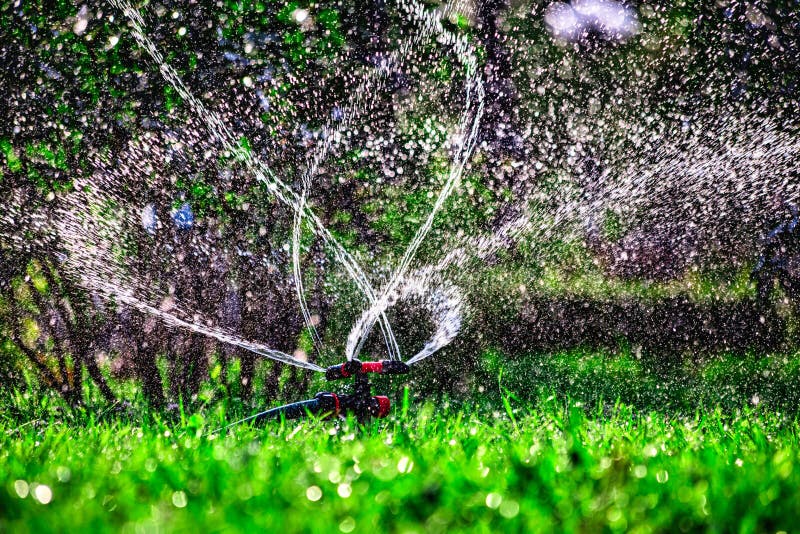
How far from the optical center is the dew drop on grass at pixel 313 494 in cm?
105

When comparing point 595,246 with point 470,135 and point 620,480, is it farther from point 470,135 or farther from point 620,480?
point 620,480

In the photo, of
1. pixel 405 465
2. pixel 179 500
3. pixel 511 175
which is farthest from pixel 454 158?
pixel 179 500

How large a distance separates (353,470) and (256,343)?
3.08m

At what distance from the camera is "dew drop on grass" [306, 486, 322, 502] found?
1053 millimetres

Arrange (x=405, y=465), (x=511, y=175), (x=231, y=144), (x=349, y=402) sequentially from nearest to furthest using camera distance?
(x=405, y=465) < (x=349, y=402) < (x=231, y=144) < (x=511, y=175)

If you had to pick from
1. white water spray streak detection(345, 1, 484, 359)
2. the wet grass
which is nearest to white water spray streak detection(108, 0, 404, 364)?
white water spray streak detection(345, 1, 484, 359)

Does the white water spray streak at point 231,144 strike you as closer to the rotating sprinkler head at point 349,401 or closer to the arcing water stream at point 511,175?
the arcing water stream at point 511,175

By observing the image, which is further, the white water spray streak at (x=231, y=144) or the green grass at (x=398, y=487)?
the white water spray streak at (x=231, y=144)

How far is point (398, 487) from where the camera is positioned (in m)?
1.09

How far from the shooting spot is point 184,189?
3.64 m

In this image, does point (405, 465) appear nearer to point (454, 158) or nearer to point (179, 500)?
point (179, 500)

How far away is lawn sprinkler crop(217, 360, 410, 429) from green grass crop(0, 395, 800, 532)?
1.78 feet

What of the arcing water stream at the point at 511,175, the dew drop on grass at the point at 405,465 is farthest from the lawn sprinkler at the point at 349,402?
the arcing water stream at the point at 511,175

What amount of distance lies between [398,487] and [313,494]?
16cm
